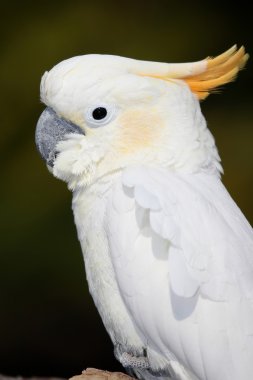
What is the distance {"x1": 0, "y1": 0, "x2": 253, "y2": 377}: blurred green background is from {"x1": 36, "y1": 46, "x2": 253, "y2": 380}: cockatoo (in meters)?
1.99

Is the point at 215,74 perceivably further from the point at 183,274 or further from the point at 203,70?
the point at 183,274

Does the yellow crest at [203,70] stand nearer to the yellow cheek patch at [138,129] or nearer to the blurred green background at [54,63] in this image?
the yellow cheek patch at [138,129]

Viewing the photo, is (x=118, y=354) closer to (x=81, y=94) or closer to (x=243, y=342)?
(x=243, y=342)

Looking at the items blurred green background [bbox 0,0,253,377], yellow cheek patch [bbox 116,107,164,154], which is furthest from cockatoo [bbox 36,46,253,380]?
blurred green background [bbox 0,0,253,377]

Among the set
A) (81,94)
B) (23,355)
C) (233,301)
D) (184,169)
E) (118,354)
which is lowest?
(23,355)

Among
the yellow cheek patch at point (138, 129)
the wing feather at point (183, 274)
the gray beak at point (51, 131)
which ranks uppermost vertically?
the gray beak at point (51, 131)

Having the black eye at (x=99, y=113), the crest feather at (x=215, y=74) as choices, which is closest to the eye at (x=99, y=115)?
the black eye at (x=99, y=113)

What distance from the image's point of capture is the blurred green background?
4.72 meters

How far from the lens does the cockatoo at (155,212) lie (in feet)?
7.77

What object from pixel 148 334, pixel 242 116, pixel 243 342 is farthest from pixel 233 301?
pixel 242 116

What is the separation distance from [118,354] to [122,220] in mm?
539

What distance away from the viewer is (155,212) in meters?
2.40

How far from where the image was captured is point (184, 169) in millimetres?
2613

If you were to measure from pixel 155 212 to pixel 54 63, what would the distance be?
249 centimetres
